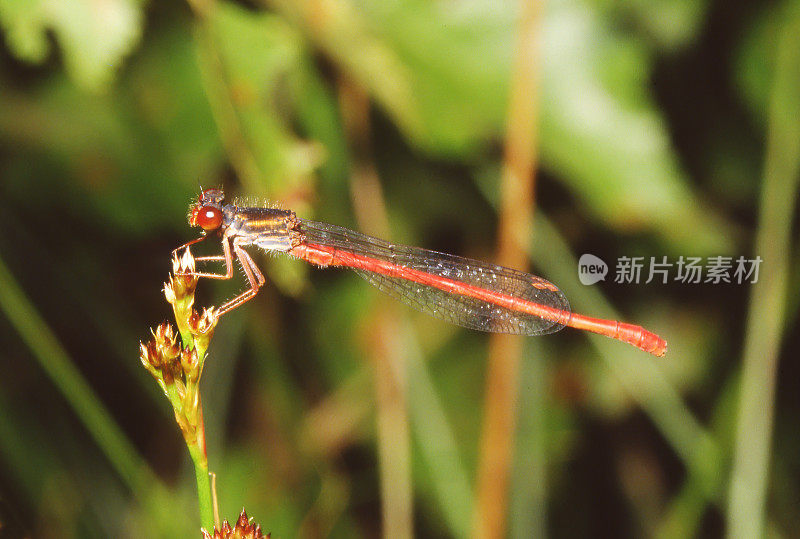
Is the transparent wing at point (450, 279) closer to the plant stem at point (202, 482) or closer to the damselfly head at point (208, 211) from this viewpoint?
the damselfly head at point (208, 211)

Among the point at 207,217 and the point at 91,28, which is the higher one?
the point at 91,28

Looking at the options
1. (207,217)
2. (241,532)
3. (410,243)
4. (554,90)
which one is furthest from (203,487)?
(410,243)

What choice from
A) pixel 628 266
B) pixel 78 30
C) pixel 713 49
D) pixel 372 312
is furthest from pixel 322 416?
pixel 713 49

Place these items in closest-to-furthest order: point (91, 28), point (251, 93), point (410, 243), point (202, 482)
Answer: point (202, 482) < point (91, 28) < point (251, 93) < point (410, 243)

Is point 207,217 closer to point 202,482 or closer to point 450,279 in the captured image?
point 450,279

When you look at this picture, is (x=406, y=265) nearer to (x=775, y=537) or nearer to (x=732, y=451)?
(x=732, y=451)

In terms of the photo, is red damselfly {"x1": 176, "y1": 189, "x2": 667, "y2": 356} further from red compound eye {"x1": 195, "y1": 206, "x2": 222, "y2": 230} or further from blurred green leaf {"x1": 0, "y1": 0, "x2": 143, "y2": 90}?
blurred green leaf {"x1": 0, "y1": 0, "x2": 143, "y2": 90}

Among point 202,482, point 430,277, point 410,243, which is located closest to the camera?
point 202,482

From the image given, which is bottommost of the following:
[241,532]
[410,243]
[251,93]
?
[241,532]

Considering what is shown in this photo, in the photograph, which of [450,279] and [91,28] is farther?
[450,279]
